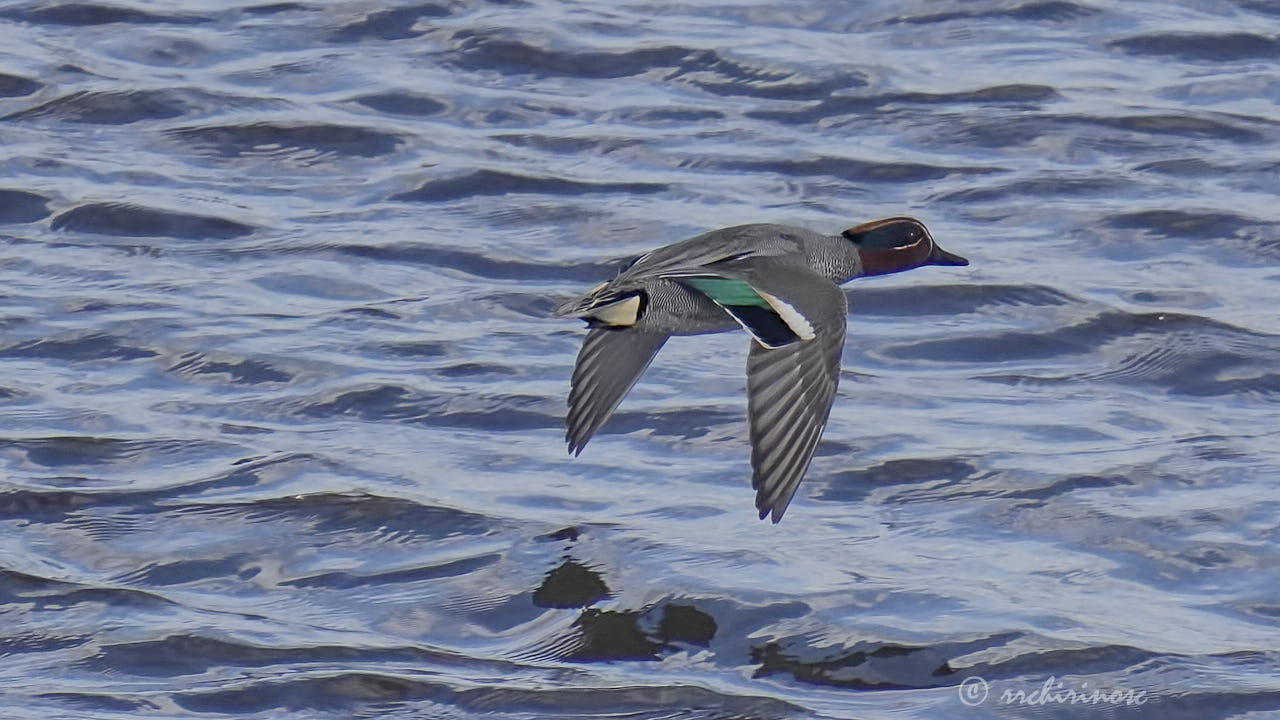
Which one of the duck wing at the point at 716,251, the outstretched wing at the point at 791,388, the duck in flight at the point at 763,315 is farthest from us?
the duck wing at the point at 716,251

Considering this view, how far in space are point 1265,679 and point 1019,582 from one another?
766mm

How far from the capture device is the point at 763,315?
6258 mm

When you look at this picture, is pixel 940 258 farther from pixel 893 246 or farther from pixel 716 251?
pixel 716 251

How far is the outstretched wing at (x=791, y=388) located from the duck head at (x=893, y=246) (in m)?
0.68

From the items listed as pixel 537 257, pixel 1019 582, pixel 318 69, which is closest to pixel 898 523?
pixel 1019 582

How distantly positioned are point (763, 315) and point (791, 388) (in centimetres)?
23

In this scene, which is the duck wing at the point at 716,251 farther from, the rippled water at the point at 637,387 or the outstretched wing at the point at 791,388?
the rippled water at the point at 637,387

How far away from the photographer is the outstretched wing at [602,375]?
22.1ft

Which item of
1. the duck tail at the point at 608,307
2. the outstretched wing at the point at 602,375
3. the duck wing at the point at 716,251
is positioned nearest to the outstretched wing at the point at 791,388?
the duck wing at the point at 716,251

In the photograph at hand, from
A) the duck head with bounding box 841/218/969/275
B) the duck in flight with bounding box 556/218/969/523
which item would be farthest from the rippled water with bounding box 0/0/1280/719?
the duck head with bounding box 841/218/969/275

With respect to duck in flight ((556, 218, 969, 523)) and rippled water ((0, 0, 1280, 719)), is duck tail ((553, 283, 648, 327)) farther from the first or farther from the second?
rippled water ((0, 0, 1280, 719))

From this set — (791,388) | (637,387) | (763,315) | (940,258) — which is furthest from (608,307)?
(940,258)

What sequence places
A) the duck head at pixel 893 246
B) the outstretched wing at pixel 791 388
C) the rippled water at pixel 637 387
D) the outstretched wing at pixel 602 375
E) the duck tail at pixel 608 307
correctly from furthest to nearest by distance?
the duck head at pixel 893 246, the outstretched wing at pixel 602 375, the duck tail at pixel 608 307, the outstretched wing at pixel 791 388, the rippled water at pixel 637 387

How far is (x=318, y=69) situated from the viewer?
10.9 metres
